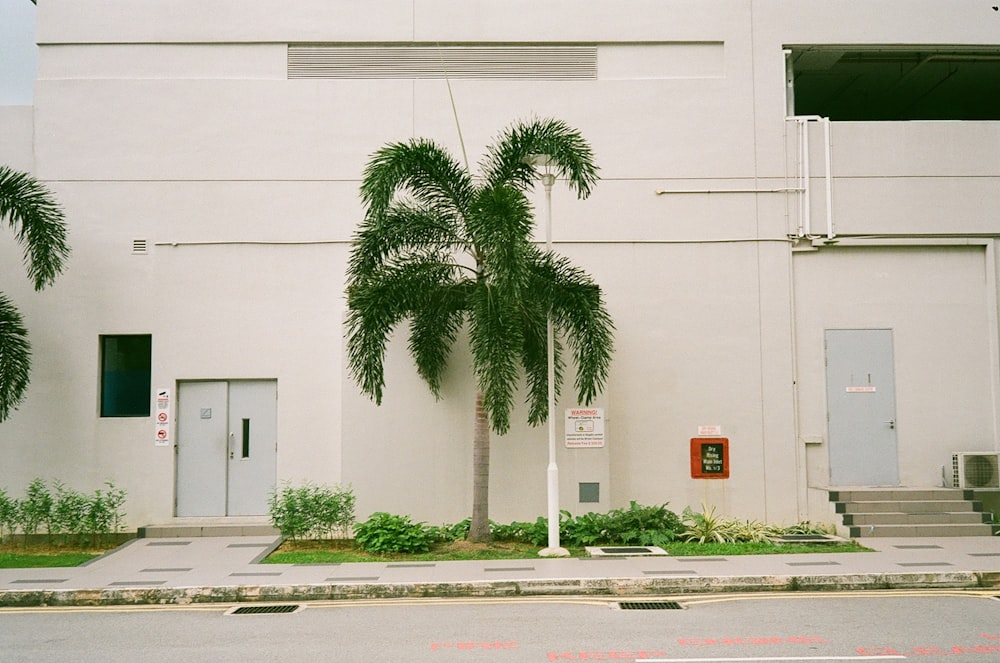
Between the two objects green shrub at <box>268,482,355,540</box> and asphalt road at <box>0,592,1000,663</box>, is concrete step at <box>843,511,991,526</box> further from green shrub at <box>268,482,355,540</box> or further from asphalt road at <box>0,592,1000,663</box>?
green shrub at <box>268,482,355,540</box>

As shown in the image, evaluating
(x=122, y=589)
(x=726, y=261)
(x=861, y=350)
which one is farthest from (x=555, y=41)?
(x=122, y=589)

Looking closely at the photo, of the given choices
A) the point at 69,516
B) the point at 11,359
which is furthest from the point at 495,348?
the point at 11,359

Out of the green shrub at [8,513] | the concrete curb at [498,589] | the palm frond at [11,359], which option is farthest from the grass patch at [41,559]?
the palm frond at [11,359]

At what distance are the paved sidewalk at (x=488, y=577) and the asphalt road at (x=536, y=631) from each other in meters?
0.27

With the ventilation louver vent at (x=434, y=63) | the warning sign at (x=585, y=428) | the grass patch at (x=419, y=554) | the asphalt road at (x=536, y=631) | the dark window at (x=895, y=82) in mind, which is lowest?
the asphalt road at (x=536, y=631)

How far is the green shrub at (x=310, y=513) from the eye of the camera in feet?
46.2

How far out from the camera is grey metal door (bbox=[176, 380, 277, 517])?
15.8 meters

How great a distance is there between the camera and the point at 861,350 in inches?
636

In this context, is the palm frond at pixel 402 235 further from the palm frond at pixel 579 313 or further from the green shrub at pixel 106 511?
the green shrub at pixel 106 511

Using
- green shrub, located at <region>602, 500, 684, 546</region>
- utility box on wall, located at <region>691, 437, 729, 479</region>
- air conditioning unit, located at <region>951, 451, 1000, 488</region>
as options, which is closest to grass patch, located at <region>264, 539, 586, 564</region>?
green shrub, located at <region>602, 500, 684, 546</region>

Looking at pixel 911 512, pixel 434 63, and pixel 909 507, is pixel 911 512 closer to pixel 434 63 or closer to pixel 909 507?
pixel 909 507

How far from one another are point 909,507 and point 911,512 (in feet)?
0.28

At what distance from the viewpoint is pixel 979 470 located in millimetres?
15227

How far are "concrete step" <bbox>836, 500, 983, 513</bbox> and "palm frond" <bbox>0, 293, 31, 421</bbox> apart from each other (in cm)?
1337
